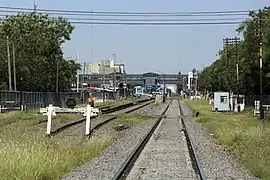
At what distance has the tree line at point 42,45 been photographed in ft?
293

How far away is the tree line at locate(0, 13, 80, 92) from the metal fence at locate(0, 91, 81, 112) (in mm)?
6988

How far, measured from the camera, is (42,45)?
93.9m

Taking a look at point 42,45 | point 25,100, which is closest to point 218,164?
point 25,100

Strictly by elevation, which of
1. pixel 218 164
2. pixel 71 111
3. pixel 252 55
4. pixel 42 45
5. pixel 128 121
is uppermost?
pixel 42 45

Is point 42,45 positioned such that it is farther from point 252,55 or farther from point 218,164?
point 218,164

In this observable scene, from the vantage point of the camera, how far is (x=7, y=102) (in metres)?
58.5

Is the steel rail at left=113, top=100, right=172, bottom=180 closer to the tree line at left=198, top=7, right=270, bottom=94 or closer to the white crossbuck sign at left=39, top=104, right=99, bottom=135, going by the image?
the white crossbuck sign at left=39, top=104, right=99, bottom=135

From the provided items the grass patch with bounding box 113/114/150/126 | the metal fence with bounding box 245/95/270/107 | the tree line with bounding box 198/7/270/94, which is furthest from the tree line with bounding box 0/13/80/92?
the grass patch with bounding box 113/114/150/126

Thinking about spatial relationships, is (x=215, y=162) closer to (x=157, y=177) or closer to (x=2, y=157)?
(x=157, y=177)

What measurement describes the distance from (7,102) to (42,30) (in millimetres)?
39516

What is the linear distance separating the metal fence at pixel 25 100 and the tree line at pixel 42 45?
6.99 metres

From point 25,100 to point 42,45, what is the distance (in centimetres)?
3042

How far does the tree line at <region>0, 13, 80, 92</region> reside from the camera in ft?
293

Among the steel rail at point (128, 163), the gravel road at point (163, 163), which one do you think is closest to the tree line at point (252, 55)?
the gravel road at point (163, 163)
